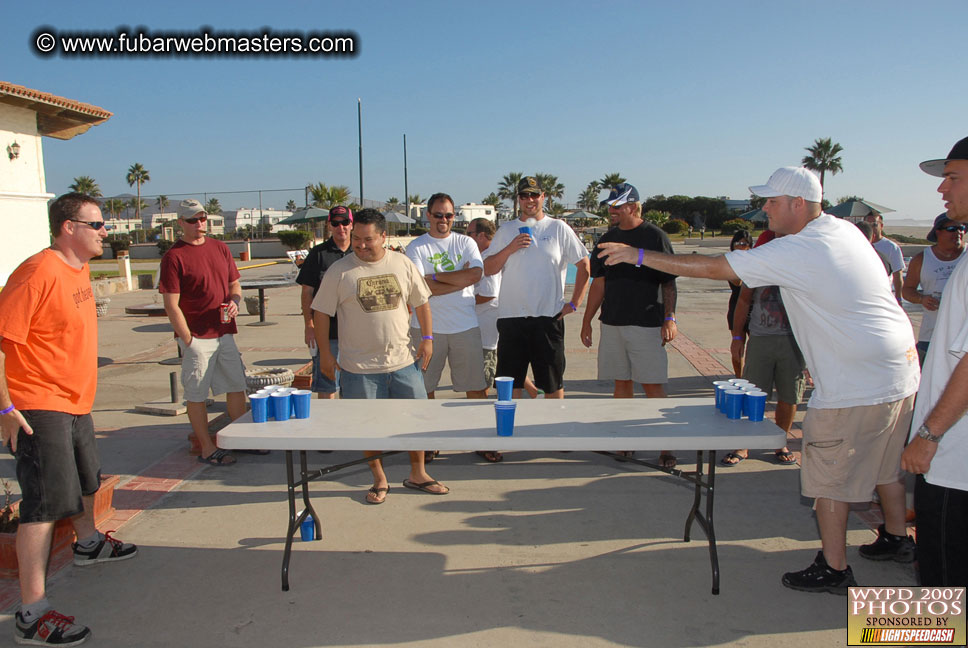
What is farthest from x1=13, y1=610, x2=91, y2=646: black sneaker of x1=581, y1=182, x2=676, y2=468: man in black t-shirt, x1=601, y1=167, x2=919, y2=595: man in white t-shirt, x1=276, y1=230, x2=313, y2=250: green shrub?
x1=276, y1=230, x2=313, y2=250: green shrub

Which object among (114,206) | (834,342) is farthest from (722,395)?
(114,206)

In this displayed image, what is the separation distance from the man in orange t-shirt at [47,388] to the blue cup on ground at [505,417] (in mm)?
1964

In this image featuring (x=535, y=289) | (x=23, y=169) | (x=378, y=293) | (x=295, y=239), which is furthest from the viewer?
(x=295, y=239)

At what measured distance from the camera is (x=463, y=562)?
3.40 metres

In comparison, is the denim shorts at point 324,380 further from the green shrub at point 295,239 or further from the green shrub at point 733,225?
the green shrub at point 733,225

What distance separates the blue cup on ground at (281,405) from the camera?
3.23m

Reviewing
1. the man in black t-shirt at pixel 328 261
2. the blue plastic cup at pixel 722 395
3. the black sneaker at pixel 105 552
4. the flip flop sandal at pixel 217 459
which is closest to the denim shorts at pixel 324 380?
the man in black t-shirt at pixel 328 261

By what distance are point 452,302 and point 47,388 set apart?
2.74 metres

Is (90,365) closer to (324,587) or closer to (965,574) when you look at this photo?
(324,587)

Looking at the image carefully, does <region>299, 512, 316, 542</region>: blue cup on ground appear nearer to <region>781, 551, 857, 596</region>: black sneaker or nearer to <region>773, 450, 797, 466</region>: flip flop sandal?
<region>781, 551, 857, 596</region>: black sneaker

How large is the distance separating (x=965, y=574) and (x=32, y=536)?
12.0 feet

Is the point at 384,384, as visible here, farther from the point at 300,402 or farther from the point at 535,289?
the point at 535,289

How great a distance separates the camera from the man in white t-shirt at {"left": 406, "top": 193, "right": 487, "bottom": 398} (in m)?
4.93

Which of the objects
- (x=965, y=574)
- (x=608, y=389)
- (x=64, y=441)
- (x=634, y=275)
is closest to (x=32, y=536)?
(x=64, y=441)
